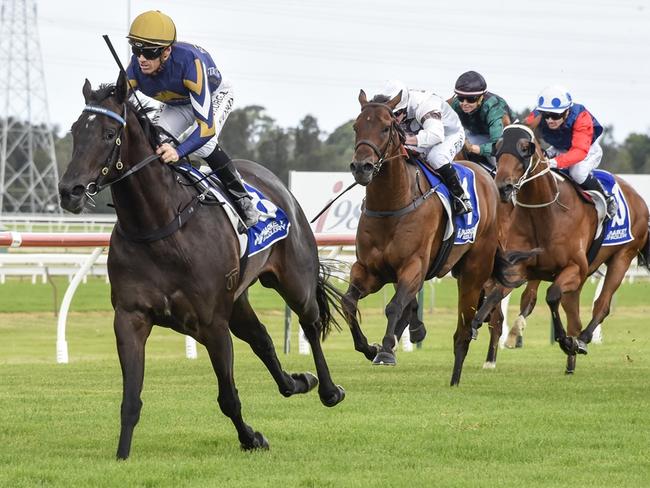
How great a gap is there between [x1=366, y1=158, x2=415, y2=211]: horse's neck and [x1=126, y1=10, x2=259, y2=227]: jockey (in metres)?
2.07

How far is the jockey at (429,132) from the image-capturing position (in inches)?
339

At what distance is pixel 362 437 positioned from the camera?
6242 mm

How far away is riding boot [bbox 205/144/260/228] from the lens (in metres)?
6.15

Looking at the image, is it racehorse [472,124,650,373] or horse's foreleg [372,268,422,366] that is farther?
racehorse [472,124,650,373]

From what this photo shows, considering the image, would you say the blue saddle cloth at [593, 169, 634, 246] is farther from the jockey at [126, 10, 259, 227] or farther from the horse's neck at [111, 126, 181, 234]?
the horse's neck at [111, 126, 181, 234]

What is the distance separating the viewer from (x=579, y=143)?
9.83 meters

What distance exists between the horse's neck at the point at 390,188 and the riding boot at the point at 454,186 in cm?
45

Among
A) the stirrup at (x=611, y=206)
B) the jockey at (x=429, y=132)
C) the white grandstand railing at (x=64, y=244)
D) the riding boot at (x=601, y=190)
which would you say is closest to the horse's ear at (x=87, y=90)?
the jockey at (x=429, y=132)

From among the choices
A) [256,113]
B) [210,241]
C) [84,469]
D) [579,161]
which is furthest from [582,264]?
[256,113]

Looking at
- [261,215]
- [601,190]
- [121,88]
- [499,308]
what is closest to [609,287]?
[601,190]

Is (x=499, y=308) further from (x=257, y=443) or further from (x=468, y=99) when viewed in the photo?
(x=257, y=443)

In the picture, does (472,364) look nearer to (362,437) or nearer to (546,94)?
(546,94)

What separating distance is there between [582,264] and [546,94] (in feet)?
4.29

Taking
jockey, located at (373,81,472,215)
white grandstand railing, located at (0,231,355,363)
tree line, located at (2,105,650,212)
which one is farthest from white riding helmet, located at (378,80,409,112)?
tree line, located at (2,105,650,212)
